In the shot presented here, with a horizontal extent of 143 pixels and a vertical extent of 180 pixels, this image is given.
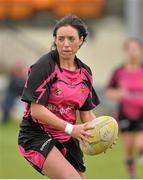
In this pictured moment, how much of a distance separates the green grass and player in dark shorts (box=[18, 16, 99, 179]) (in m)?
4.95

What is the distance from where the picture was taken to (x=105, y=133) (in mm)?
6703

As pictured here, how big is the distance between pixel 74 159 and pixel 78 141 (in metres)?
0.17

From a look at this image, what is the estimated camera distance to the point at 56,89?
6.73 meters

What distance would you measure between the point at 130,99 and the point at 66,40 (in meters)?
5.55

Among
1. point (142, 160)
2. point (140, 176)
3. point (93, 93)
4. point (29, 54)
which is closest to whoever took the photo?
point (93, 93)

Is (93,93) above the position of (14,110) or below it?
above

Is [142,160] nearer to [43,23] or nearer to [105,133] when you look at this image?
[105,133]

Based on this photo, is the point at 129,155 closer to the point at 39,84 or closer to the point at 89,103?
the point at 89,103

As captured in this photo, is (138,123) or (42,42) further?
(42,42)

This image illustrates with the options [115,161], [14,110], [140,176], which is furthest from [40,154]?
[14,110]

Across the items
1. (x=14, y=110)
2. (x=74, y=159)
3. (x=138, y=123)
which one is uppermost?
(x=74, y=159)

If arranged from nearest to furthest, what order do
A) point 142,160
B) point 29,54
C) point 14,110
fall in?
point 142,160
point 14,110
point 29,54

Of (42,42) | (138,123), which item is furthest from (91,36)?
(138,123)

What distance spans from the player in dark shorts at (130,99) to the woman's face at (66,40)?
4941 millimetres
